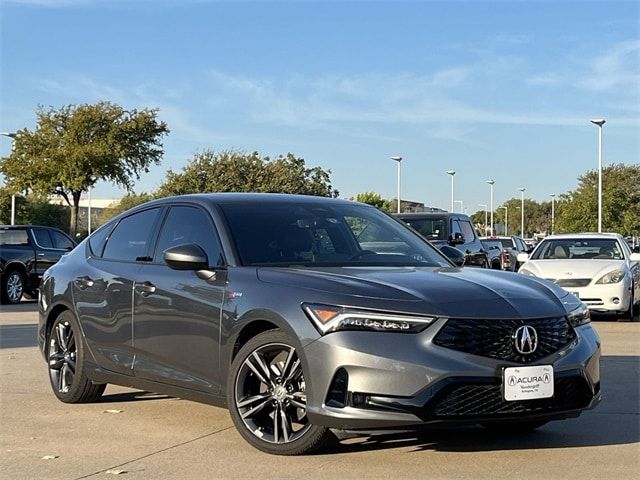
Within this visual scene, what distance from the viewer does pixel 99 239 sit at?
817 cm

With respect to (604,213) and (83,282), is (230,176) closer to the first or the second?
(604,213)

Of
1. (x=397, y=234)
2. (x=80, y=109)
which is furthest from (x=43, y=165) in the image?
(x=397, y=234)

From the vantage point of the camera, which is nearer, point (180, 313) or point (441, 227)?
point (180, 313)

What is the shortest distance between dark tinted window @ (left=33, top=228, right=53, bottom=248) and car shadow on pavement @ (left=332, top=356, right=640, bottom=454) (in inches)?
635

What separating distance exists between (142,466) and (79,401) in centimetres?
238

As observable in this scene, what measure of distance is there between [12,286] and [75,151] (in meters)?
20.7

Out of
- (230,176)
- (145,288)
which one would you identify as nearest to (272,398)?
(145,288)

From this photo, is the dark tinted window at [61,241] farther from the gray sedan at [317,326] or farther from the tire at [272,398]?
the tire at [272,398]

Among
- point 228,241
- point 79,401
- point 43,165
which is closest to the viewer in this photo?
point 228,241

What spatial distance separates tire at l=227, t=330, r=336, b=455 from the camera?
5848mm

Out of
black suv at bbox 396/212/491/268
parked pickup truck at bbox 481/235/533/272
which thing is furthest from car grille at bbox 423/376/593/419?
parked pickup truck at bbox 481/235/533/272

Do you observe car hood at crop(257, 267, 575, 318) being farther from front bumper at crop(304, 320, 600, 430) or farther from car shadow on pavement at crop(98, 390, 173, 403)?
car shadow on pavement at crop(98, 390, 173, 403)

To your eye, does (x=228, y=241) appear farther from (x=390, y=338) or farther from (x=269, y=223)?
(x=390, y=338)

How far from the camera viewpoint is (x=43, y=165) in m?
41.6
